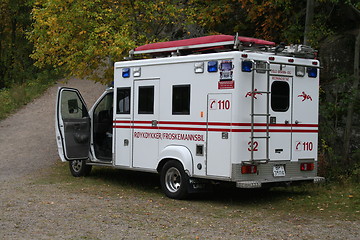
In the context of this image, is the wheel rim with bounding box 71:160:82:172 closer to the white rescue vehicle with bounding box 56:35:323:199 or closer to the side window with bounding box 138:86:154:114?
the white rescue vehicle with bounding box 56:35:323:199

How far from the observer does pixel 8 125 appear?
22.1 metres

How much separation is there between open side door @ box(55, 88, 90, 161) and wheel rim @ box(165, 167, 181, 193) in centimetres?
279

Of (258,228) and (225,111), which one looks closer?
(258,228)

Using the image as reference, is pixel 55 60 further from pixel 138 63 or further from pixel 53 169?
pixel 138 63

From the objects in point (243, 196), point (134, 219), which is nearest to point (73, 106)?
point (243, 196)

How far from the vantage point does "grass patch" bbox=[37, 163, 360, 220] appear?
9.68 m

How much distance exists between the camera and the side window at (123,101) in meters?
11.8

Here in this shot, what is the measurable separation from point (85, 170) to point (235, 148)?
5102mm

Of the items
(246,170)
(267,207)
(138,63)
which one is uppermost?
(138,63)

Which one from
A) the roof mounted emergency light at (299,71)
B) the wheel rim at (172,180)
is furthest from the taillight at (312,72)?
the wheel rim at (172,180)

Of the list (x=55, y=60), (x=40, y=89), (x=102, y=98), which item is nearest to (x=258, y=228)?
(x=102, y=98)

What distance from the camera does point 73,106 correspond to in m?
13.0

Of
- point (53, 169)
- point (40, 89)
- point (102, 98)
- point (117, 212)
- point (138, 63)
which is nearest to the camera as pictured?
point (117, 212)

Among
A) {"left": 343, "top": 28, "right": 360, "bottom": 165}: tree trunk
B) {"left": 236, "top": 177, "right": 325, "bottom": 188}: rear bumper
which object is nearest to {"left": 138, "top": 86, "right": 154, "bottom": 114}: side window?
{"left": 236, "top": 177, "right": 325, "bottom": 188}: rear bumper
